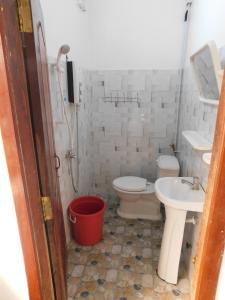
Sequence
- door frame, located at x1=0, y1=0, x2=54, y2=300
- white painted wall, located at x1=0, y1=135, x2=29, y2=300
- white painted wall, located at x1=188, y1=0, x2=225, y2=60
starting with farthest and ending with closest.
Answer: white painted wall, located at x1=188, y1=0, x2=225, y2=60 < white painted wall, located at x1=0, y1=135, x2=29, y2=300 < door frame, located at x1=0, y1=0, x2=54, y2=300

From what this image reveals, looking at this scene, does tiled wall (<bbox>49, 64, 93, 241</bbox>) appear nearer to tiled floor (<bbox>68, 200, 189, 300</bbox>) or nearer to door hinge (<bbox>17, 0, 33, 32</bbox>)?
tiled floor (<bbox>68, 200, 189, 300</bbox>)

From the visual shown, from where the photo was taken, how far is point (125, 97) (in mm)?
2555

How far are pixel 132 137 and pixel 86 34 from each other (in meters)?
1.31

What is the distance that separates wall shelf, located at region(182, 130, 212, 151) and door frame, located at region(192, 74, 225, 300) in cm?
78

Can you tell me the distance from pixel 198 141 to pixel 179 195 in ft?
1.58

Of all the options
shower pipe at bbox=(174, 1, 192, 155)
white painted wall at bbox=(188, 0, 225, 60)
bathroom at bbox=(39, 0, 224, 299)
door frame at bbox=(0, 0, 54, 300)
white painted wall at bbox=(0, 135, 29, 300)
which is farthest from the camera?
shower pipe at bbox=(174, 1, 192, 155)

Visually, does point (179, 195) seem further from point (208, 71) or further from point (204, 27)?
point (204, 27)

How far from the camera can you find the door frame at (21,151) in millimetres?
577

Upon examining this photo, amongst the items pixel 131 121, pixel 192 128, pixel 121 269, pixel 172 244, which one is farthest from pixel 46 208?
pixel 131 121

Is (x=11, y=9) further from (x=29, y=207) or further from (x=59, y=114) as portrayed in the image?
(x=59, y=114)

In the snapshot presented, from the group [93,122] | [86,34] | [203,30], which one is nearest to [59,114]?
[93,122]

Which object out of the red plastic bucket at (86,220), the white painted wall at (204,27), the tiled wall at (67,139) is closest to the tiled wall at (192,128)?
the white painted wall at (204,27)

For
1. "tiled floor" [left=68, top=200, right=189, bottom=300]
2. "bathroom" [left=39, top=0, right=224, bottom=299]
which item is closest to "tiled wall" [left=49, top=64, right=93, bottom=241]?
"bathroom" [left=39, top=0, right=224, bottom=299]

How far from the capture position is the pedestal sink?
1404 mm
